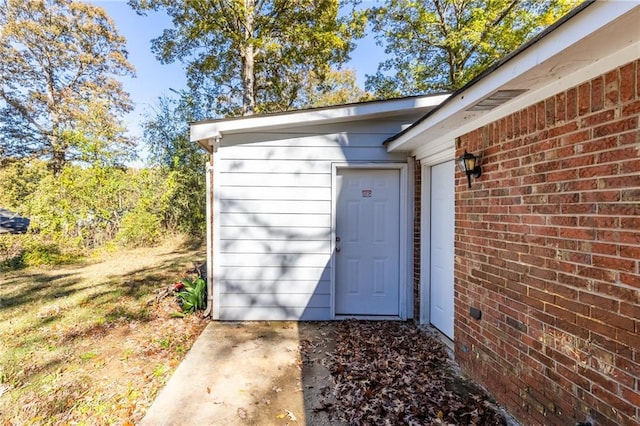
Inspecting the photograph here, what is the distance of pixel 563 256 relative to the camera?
1.92 metres

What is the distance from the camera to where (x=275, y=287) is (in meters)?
4.37

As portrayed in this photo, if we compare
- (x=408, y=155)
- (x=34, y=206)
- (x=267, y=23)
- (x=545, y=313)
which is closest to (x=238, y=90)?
(x=267, y=23)

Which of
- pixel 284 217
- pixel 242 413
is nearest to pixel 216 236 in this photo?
pixel 284 217

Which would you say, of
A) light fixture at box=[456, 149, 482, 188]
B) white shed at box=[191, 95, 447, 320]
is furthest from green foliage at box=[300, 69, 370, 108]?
light fixture at box=[456, 149, 482, 188]

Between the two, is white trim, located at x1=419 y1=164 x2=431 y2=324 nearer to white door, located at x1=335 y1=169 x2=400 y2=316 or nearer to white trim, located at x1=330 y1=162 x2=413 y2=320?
white trim, located at x1=330 y1=162 x2=413 y2=320

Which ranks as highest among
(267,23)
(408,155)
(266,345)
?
(267,23)

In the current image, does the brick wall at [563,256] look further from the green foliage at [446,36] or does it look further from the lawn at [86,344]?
the green foliage at [446,36]

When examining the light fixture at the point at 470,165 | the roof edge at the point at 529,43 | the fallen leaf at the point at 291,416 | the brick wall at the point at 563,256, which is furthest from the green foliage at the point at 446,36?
the fallen leaf at the point at 291,416

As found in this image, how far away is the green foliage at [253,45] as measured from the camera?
10000 millimetres

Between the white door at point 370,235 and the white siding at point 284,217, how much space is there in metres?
0.20

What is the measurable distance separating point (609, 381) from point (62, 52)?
19992 millimetres

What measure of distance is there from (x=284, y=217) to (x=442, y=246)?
204cm

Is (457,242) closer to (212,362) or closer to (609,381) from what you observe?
(609,381)

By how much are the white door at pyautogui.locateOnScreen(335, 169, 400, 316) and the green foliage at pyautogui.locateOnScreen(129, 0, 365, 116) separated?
23.8ft
